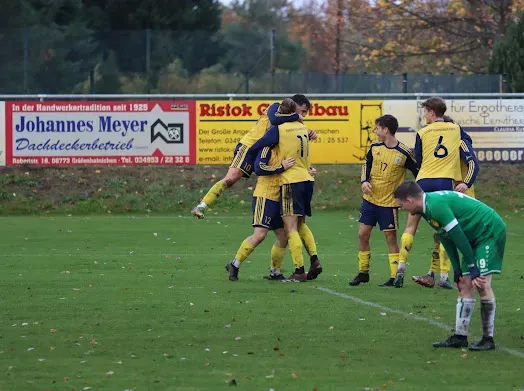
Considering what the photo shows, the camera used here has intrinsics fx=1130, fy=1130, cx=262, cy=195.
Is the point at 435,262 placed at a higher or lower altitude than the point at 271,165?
lower

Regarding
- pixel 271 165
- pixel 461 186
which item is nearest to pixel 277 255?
pixel 271 165

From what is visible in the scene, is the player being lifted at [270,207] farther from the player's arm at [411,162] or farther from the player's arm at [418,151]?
the player's arm at [418,151]

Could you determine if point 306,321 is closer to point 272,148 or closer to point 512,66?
point 272,148

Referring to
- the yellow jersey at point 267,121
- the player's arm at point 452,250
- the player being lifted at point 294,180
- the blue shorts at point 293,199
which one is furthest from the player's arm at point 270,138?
the player's arm at point 452,250

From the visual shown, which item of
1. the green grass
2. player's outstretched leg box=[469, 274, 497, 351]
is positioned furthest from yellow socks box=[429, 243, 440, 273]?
player's outstretched leg box=[469, 274, 497, 351]

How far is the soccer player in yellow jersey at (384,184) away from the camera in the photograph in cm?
1255

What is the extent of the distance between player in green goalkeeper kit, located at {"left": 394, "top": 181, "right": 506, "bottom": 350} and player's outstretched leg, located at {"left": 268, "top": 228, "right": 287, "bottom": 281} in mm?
4465

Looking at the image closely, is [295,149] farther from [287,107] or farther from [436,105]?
[436,105]

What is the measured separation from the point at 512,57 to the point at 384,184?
20721 millimetres

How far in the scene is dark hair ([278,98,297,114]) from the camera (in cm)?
1255

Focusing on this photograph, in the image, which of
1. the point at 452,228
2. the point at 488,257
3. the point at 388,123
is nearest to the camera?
the point at 452,228

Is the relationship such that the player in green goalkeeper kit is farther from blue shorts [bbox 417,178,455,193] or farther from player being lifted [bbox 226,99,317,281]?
player being lifted [bbox 226,99,317,281]

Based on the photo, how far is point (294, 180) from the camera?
12.6 meters

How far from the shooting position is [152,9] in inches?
1640
